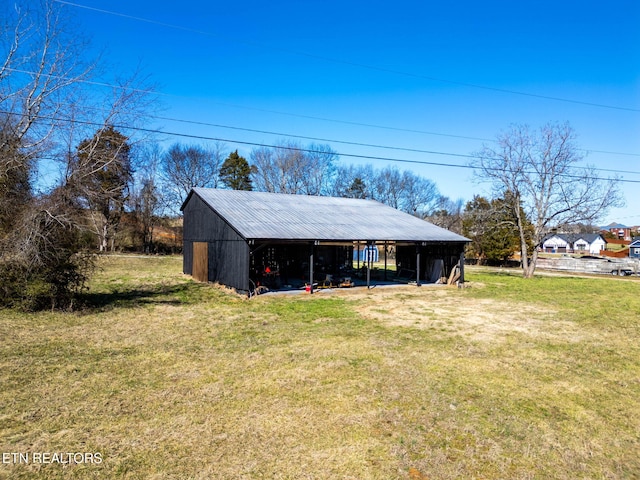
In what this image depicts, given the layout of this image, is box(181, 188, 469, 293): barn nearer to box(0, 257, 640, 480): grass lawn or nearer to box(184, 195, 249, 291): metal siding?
box(184, 195, 249, 291): metal siding

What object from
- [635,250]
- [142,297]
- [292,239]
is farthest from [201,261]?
[635,250]

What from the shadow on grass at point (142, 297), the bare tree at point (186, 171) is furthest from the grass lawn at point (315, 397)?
the bare tree at point (186, 171)

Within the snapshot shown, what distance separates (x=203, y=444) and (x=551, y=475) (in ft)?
10.6

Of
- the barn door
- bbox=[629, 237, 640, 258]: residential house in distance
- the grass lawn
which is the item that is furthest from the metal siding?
bbox=[629, 237, 640, 258]: residential house in distance

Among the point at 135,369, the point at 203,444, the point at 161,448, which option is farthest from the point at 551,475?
the point at 135,369

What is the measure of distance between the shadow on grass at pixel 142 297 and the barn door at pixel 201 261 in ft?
6.35

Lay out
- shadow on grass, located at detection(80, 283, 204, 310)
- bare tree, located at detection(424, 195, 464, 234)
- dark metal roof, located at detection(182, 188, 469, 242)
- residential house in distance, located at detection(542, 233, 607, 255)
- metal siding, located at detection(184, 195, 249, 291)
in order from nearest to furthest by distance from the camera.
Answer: shadow on grass, located at detection(80, 283, 204, 310)
metal siding, located at detection(184, 195, 249, 291)
dark metal roof, located at detection(182, 188, 469, 242)
bare tree, located at detection(424, 195, 464, 234)
residential house in distance, located at detection(542, 233, 607, 255)

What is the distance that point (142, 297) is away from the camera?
12.9 meters

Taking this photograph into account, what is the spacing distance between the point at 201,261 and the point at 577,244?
76097 mm

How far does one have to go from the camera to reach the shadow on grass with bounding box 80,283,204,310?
11320 mm

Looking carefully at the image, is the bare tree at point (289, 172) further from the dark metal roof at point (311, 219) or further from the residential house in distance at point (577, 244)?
the residential house in distance at point (577, 244)

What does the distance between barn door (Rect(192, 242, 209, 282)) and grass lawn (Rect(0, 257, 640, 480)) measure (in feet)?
24.5

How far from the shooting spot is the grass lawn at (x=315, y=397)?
12.2 ft

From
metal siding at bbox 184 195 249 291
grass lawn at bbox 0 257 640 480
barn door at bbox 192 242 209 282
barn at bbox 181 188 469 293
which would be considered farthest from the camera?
barn door at bbox 192 242 209 282
